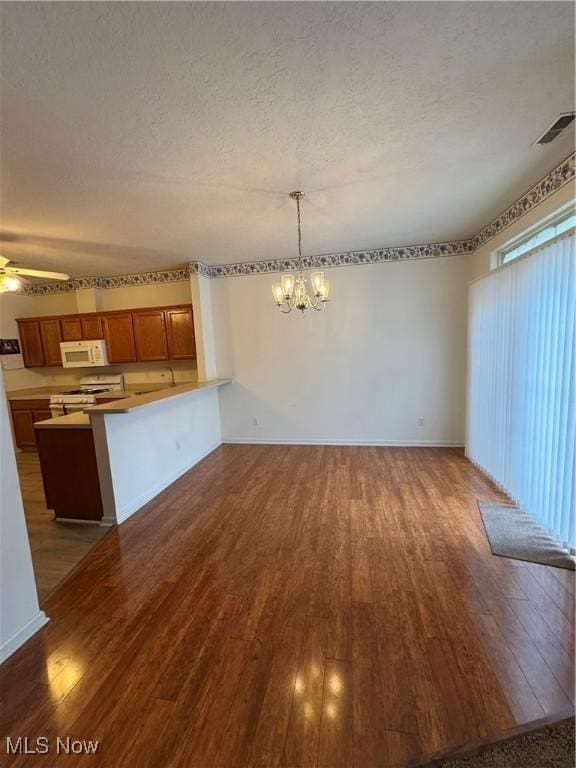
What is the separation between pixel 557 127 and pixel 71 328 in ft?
19.6

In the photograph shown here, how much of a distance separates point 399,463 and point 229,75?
12.7 feet

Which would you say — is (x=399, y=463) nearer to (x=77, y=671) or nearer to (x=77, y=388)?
(x=77, y=671)

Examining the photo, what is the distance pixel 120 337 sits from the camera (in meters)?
4.91

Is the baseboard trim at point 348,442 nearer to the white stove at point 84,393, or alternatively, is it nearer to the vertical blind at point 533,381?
the vertical blind at point 533,381

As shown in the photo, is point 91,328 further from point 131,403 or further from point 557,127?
point 557,127

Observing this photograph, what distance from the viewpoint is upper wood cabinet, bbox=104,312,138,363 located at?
4875mm

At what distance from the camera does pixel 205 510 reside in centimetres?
308

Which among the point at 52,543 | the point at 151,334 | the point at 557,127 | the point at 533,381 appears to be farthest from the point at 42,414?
the point at 557,127

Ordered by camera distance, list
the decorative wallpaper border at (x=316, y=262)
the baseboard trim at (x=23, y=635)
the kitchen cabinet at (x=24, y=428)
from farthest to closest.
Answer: the kitchen cabinet at (x=24, y=428) < the decorative wallpaper border at (x=316, y=262) < the baseboard trim at (x=23, y=635)

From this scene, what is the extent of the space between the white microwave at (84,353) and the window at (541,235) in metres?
5.31

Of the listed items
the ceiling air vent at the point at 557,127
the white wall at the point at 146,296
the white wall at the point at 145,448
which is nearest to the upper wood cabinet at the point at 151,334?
the white wall at the point at 146,296

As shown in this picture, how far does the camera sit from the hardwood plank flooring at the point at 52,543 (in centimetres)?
224

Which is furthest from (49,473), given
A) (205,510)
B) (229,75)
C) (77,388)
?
(229,75)

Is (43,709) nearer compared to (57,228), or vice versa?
(43,709)
